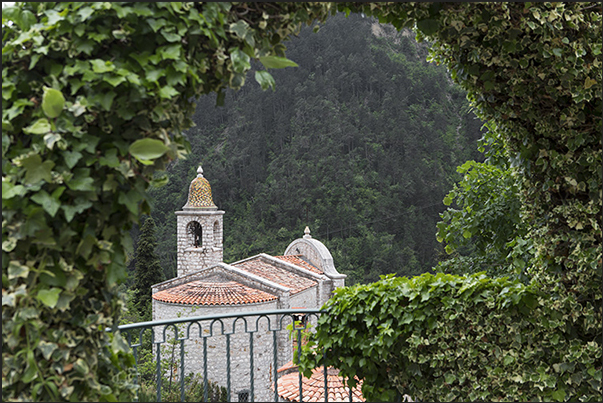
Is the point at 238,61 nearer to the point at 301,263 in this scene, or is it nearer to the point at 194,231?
the point at 194,231

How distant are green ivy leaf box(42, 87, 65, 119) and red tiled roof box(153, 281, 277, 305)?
358 inches

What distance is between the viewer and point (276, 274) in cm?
1237

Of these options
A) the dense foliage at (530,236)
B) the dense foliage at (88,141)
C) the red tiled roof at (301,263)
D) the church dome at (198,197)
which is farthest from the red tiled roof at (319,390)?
the red tiled roof at (301,263)

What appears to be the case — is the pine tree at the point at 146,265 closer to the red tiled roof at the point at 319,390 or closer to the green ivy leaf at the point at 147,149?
the red tiled roof at the point at 319,390

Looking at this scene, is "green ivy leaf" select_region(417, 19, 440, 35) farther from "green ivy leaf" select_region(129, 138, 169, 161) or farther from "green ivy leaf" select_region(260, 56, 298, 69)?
"green ivy leaf" select_region(129, 138, 169, 161)

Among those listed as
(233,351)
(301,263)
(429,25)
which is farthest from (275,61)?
(301,263)

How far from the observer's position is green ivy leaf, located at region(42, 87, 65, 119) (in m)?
1.20

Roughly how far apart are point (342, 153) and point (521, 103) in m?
31.9

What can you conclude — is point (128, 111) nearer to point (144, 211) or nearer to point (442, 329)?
point (144, 211)

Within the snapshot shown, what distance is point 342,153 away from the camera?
34.0m

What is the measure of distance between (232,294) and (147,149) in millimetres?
9457

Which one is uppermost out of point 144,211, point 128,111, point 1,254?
point 128,111

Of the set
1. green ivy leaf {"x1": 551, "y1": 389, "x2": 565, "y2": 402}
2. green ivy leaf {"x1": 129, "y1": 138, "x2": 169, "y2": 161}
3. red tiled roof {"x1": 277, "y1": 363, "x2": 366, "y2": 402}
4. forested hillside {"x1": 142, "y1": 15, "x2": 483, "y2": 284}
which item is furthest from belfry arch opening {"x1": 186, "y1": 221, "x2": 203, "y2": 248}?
forested hillside {"x1": 142, "y1": 15, "x2": 483, "y2": 284}

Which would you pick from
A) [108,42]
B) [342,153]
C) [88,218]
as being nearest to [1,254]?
[88,218]
